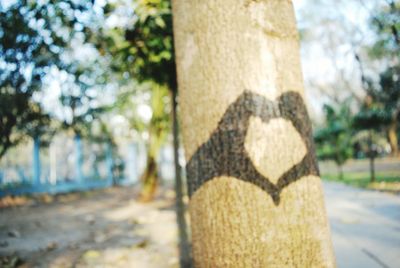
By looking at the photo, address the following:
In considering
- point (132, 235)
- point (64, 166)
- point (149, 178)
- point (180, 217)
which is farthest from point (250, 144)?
point (64, 166)

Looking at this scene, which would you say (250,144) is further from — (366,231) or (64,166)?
(64,166)

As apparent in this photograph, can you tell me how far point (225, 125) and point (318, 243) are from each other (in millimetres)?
581

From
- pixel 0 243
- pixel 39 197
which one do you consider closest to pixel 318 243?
pixel 0 243

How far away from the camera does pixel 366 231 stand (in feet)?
16.1

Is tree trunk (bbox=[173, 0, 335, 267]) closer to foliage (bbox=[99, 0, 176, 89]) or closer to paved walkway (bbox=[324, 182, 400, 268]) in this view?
foliage (bbox=[99, 0, 176, 89])

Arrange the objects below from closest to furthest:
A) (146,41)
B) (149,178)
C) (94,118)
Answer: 1. (146,41)
2. (94,118)
3. (149,178)

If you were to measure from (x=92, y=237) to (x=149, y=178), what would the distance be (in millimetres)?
3484

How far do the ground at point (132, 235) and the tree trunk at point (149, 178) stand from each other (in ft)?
1.77

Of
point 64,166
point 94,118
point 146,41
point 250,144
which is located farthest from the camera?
point 64,166

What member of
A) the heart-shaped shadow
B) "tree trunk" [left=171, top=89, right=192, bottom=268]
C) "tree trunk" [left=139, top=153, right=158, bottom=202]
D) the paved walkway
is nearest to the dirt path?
"tree trunk" [left=171, top=89, right=192, bottom=268]

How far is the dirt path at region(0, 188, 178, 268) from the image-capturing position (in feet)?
13.5

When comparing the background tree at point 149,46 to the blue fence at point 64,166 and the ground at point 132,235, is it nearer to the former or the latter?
the ground at point 132,235

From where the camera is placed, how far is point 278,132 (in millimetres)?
1409

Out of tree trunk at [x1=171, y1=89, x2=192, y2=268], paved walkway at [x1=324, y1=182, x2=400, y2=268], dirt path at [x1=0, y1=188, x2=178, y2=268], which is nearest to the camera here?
paved walkway at [x1=324, y1=182, x2=400, y2=268]
